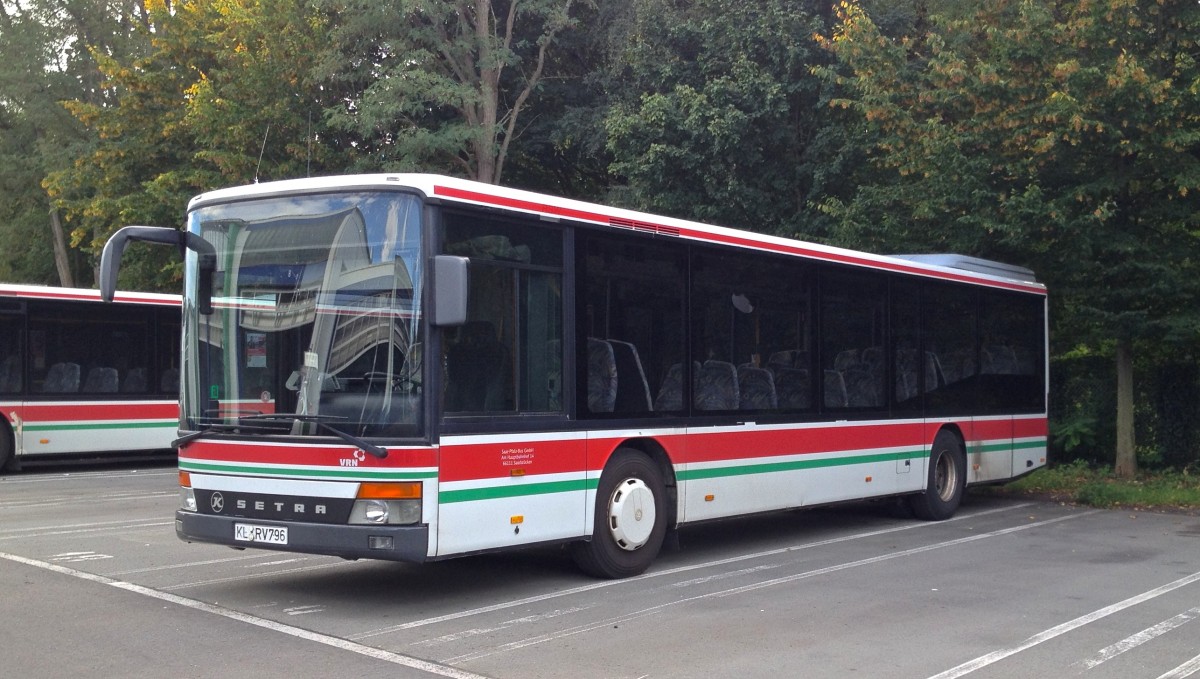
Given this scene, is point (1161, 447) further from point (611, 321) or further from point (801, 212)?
point (611, 321)

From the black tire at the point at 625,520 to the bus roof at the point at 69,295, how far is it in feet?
43.6

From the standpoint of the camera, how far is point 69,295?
20969 mm

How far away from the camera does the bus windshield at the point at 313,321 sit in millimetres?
8727

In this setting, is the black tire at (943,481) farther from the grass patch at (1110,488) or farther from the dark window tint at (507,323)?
the dark window tint at (507,323)

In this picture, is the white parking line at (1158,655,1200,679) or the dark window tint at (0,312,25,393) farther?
the dark window tint at (0,312,25,393)

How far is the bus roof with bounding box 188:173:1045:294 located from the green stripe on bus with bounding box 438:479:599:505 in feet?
6.96

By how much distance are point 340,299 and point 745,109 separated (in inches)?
605

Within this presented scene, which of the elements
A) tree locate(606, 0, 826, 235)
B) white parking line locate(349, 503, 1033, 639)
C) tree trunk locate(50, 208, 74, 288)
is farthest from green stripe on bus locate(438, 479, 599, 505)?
tree trunk locate(50, 208, 74, 288)

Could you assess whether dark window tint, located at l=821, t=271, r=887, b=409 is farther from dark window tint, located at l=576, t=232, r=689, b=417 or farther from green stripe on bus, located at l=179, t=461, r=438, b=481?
green stripe on bus, located at l=179, t=461, r=438, b=481

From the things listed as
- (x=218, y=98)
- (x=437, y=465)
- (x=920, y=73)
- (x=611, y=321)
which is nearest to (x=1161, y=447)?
(x=920, y=73)

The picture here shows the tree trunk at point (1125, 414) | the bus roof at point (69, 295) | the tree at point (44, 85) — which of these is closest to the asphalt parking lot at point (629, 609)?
the tree trunk at point (1125, 414)

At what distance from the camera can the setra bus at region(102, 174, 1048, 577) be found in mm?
8711

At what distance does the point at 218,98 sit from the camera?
94.9 ft

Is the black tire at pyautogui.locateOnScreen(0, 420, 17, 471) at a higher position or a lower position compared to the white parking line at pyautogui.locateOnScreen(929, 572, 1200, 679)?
higher
